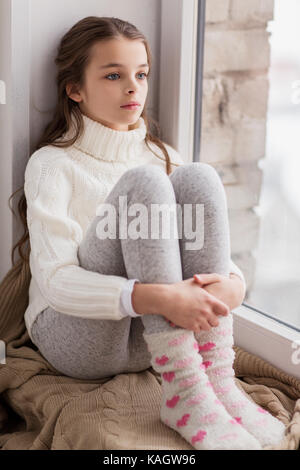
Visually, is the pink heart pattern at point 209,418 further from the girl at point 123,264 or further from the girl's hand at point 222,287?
the girl's hand at point 222,287

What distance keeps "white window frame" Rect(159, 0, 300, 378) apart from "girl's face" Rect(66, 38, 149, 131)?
0.69 feet

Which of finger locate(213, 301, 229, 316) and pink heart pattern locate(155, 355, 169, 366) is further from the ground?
finger locate(213, 301, 229, 316)

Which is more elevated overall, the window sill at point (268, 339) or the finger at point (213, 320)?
the finger at point (213, 320)

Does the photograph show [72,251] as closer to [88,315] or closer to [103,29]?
[88,315]

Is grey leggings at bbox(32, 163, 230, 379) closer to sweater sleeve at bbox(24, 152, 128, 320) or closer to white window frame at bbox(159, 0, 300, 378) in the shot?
sweater sleeve at bbox(24, 152, 128, 320)

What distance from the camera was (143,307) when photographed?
108 cm

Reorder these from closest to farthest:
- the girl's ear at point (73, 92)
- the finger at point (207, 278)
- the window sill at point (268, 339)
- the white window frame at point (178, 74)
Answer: the finger at point (207, 278), the window sill at point (268, 339), the girl's ear at point (73, 92), the white window frame at point (178, 74)

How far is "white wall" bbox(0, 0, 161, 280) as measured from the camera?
140 cm

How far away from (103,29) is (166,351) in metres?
0.79

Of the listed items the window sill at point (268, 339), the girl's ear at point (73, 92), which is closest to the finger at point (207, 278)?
the window sill at point (268, 339)

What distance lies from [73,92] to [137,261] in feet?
1.84

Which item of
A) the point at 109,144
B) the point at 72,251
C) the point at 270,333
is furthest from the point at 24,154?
the point at 270,333

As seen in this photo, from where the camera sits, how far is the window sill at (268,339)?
1327mm

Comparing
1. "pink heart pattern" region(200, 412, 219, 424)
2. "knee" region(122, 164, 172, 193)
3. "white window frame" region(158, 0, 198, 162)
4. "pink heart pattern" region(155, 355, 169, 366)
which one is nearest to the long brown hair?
"white window frame" region(158, 0, 198, 162)
